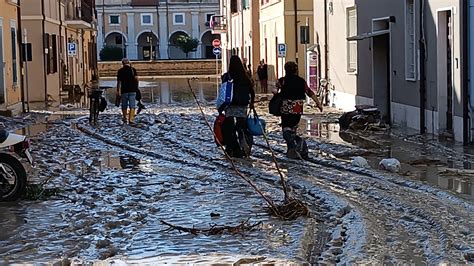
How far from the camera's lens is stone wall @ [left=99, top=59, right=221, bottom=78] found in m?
76.9

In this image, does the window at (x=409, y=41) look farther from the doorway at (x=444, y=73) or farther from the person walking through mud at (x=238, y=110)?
the person walking through mud at (x=238, y=110)

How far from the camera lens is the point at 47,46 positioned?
37969mm

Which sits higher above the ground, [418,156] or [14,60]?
[14,60]

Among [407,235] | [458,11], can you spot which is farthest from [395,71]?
[407,235]

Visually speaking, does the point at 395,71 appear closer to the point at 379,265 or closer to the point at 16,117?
the point at 16,117

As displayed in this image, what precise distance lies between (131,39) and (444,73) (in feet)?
269

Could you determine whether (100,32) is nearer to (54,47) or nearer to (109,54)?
(109,54)

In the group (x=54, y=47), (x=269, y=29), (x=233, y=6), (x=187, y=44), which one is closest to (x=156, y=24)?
(x=187, y=44)

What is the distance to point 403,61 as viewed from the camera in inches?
843

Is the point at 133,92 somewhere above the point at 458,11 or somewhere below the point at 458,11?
below

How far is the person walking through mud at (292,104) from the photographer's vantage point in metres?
15.5

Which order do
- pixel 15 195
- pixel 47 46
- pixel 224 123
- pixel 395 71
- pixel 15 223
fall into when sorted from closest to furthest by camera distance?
pixel 15 223
pixel 15 195
pixel 224 123
pixel 395 71
pixel 47 46

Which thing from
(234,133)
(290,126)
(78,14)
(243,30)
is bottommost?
(234,133)

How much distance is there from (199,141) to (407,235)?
10601mm
